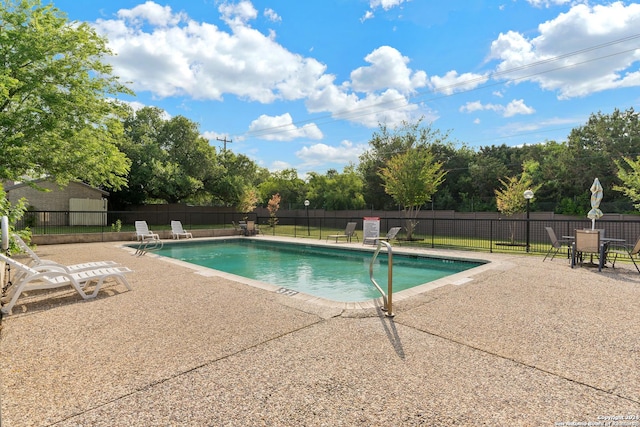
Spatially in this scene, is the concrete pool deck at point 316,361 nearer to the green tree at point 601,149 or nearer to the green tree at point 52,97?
the green tree at point 52,97

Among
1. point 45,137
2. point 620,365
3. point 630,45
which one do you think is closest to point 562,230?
point 630,45

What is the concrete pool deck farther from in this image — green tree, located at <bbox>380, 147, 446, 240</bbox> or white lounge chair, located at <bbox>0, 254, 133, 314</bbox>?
green tree, located at <bbox>380, 147, 446, 240</bbox>

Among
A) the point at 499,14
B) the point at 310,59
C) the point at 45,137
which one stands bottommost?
the point at 45,137

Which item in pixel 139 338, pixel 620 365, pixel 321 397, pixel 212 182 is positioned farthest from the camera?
pixel 212 182

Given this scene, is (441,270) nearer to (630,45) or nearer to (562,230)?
(562,230)

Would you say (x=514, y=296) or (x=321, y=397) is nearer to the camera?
(x=321, y=397)

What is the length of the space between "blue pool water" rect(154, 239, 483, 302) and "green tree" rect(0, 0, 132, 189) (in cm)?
423

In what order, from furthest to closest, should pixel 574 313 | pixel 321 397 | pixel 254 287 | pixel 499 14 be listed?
pixel 499 14 → pixel 254 287 → pixel 574 313 → pixel 321 397

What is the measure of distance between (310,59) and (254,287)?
15880mm

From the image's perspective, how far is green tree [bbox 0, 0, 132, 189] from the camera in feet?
31.0

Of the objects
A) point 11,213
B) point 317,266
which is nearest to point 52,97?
point 11,213

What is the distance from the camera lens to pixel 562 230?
17625 mm

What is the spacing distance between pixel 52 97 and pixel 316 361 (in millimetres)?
11244

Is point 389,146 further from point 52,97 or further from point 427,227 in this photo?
point 52,97
